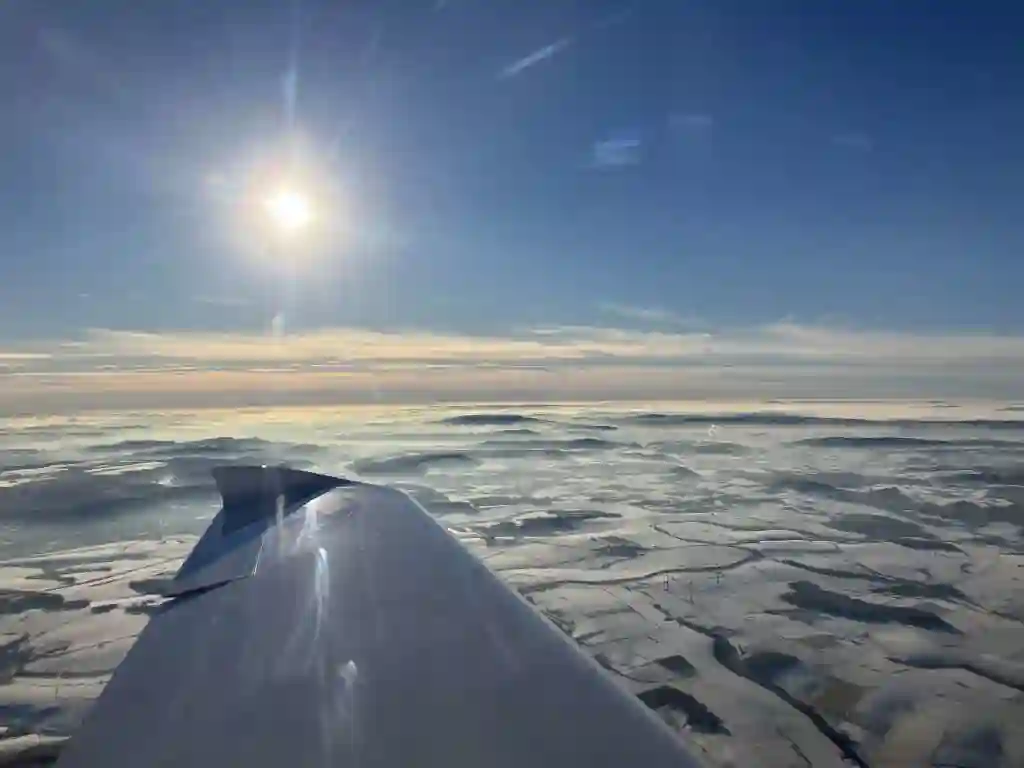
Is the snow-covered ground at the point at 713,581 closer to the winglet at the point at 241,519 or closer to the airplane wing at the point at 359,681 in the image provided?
the winglet at the point at 241,519

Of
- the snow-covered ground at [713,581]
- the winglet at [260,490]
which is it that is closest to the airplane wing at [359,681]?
the winglet at [260,490]

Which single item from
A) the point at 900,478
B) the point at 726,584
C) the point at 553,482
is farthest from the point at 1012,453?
the point at 726,584

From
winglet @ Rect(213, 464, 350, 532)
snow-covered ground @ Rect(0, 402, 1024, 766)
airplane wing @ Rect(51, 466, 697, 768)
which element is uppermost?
winglet @ Rect(213, 464, 350, 532)

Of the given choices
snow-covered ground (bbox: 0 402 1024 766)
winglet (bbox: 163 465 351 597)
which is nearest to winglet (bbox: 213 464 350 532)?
winglet (bbox: 163 465 351 597)

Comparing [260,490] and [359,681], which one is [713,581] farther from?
[359,681]

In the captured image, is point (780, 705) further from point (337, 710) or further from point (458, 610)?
point (337, 710)

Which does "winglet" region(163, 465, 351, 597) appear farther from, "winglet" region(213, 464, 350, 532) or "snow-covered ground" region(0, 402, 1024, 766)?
"snow-covered ground" region(0, 402, 1024, 766)

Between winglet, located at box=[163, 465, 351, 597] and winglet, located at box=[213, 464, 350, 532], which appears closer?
winglet, located at box=[163, 465, 351, 597]
